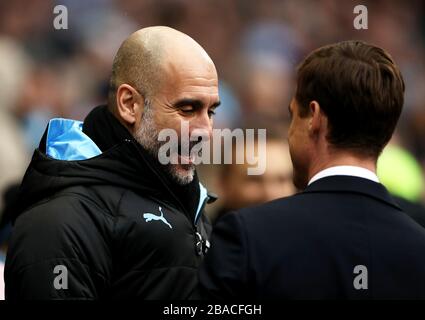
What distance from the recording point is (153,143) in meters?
3.21

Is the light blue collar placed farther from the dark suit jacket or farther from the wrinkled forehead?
the dark suit jacket

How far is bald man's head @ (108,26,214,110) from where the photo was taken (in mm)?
3242

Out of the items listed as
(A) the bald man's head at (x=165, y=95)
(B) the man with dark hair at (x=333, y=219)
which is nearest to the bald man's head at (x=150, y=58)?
(A) the bald man's head at (x=165, y=95)

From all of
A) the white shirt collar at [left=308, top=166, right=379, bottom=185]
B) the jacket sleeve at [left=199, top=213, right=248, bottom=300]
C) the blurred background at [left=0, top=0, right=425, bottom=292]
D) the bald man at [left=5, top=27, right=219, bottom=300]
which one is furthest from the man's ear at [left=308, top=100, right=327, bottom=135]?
the blurred background at [left=0, top=0, right=425, bottom=292]

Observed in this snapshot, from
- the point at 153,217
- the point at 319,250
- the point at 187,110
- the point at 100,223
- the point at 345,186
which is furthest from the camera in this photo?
the point at 187,110

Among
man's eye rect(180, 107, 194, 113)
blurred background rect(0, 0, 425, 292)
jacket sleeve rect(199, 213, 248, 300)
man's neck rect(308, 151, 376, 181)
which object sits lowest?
jacket sleeve rect(199, 213, 248, 300)

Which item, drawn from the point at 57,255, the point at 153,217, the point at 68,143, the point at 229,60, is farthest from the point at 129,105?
the point at 229,60

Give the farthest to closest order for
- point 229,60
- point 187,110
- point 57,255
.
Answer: point 229,60 → point 187,110 → point 57,255

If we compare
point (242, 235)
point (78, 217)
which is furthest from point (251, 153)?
point (242, 235)

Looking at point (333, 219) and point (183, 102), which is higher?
point (183, 102)

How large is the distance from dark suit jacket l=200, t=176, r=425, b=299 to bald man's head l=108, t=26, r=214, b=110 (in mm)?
935

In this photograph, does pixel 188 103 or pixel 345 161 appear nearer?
pixel 345 161

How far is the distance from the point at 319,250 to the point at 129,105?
44.9 inches

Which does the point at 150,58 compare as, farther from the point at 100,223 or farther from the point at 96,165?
the point at 100,223
